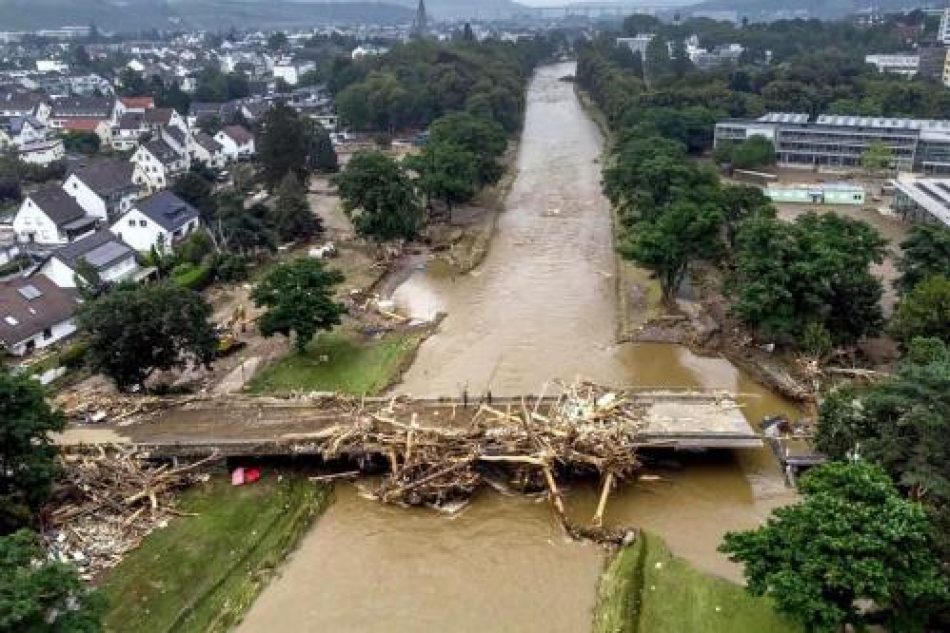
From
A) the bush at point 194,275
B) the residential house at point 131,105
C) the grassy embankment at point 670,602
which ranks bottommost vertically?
the grassy embankment at point 670,602

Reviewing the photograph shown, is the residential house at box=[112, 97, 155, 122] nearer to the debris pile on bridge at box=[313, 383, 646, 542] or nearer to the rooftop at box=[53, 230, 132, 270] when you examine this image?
the rooftop at box=[53, 230, 132, 270]

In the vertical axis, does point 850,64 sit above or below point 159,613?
above

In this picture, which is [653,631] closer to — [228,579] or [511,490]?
[511,490]

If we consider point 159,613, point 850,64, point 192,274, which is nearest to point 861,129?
point 850,64

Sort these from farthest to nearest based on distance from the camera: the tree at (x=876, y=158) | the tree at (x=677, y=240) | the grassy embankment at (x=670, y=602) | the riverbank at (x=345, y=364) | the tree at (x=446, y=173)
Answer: the tree at (x=876, y=158), the tree at (x=446, y=173), the tree at (x=677, y=240), the riverbank at (x=345, y=364), the grassy embankment at (x=670, y=602)

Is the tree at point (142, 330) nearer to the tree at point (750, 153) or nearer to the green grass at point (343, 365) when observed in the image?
the green grass at point (343, 365)

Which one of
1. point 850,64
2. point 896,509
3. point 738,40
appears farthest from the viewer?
point 738,40

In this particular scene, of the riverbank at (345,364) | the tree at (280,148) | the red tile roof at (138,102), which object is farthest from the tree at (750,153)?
the red tile roof at (138,102)

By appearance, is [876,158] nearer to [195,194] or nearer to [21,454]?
[195,194]
